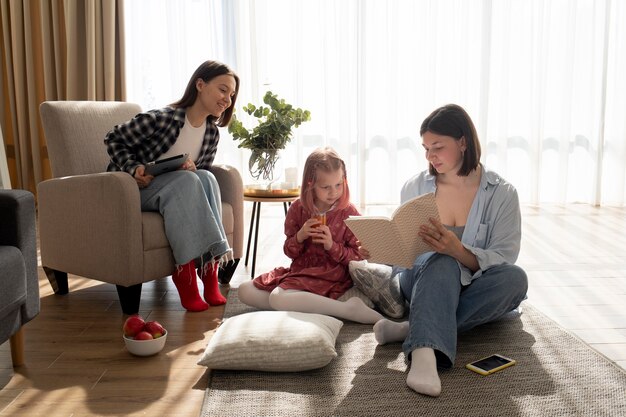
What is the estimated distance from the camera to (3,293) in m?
1.79

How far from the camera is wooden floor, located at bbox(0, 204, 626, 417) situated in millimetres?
1816

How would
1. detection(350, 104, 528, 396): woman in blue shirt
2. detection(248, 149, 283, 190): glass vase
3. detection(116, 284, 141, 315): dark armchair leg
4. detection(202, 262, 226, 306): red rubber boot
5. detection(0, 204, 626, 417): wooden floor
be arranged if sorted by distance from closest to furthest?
1. detection(0, 204, 626, 417): wooden floor
2. detection(350, 104, 528, 396): woman in blue shirt
3. detection(116, 284, 141, 315): dark armchair leg
4. detection(202, 262, 226, 306): red rubber boot
5. detection(248, 149, 283, 190): glass vase

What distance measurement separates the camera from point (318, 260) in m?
2.55

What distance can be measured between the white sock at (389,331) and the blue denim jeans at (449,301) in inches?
6.6

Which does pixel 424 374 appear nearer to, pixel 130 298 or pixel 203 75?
pixel 130 298

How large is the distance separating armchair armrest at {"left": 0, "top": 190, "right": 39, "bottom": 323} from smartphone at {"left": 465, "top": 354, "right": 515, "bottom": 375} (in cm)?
132

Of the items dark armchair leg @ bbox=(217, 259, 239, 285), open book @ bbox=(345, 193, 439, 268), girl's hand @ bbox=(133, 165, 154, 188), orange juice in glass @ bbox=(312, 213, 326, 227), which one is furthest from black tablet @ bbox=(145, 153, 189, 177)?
open book @ bbox=(345, 193, 439, 268)

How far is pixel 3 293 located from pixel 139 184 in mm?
945

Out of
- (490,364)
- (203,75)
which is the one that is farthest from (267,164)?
(490,364)

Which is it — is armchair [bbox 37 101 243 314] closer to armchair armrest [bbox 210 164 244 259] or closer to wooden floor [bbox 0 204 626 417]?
armchair armrest [bbox 210 164 244 259]

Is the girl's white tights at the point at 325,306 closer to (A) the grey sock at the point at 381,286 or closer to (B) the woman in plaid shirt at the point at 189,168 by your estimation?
(A) the grey sock at the point at 381,286

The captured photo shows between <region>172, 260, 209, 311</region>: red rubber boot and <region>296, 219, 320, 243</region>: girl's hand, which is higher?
<region>296, 219, 320, 243</region>: girl's hand

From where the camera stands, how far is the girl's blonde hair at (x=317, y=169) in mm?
2459

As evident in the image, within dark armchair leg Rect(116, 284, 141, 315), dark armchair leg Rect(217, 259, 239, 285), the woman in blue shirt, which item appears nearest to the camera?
the woman in blue shirt
